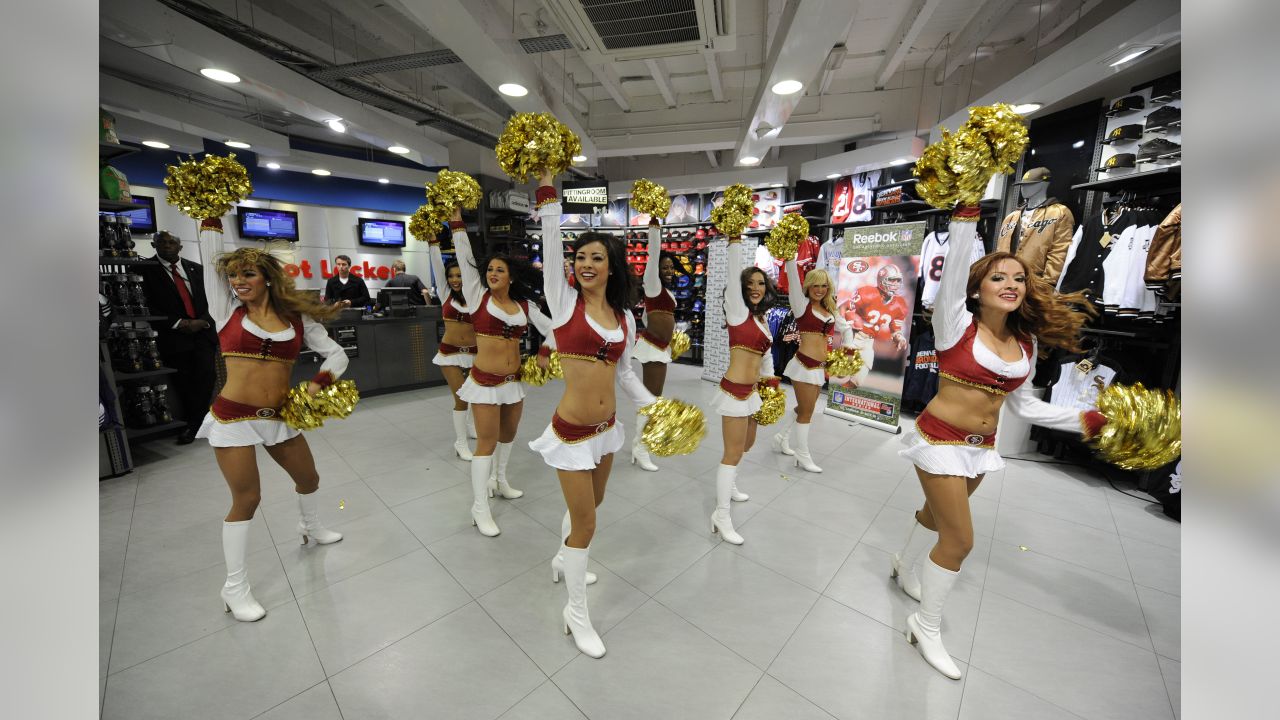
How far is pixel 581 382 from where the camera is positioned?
2.20 meters

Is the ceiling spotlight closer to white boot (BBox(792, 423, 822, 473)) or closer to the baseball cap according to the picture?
the baseball cap

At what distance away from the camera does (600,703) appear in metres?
2.00

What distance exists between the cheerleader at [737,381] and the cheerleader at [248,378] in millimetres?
2295

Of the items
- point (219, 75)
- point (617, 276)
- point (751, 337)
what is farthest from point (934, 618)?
point (219, 75)

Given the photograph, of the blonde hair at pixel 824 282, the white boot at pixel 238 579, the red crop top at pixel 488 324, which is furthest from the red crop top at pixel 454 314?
the blonde hair at pixel 824 282

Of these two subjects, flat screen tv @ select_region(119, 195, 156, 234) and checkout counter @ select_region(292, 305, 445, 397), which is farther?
flat screen tv @ select_region(119, 195, 156, 234)

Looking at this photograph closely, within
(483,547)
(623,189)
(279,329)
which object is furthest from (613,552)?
(623,189)

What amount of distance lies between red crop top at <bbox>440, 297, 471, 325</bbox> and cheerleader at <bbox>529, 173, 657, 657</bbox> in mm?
2249

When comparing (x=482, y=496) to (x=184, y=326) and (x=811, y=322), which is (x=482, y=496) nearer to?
(x=811, y=322)

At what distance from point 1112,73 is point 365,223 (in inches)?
455

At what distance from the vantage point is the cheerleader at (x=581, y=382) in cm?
217

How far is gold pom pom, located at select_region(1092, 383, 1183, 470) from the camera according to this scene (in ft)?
6.08

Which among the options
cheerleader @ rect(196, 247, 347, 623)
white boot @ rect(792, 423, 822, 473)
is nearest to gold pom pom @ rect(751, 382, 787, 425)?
white boot @ rect(792, 423, 822, 473)
